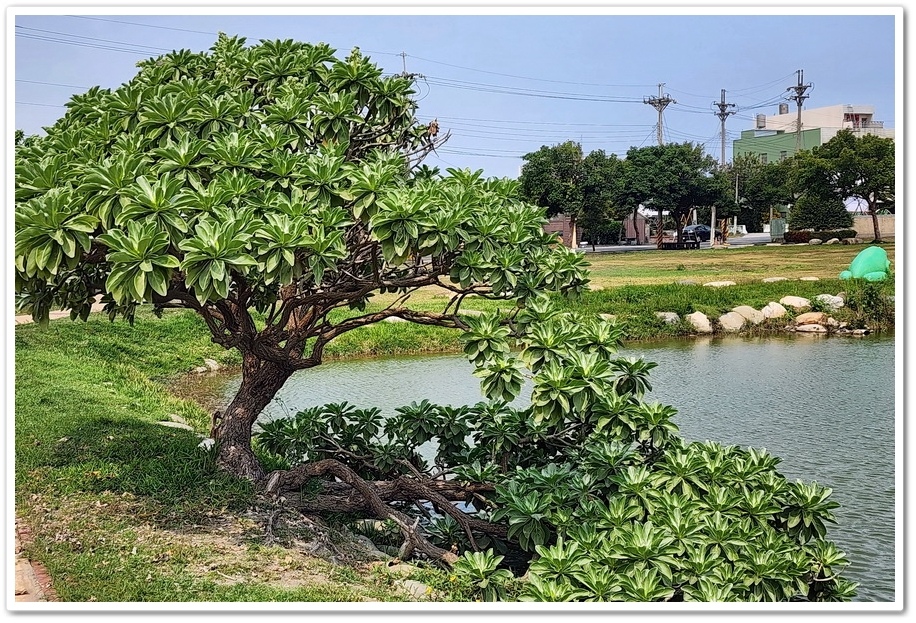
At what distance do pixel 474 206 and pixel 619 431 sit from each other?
3.86 ft

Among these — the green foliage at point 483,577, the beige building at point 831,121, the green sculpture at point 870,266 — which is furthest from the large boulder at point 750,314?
the green foliage at point 483,577

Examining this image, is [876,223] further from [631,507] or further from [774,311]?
[631,507]

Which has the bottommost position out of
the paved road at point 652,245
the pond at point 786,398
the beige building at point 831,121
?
the pond at point 786,398

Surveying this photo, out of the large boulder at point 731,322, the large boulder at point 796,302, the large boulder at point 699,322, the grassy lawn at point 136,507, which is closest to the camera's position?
the grassy lawn at point 136,507

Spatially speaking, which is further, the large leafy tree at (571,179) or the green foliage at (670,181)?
the green foliage at (670,181)

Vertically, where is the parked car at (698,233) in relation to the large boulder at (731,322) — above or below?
above

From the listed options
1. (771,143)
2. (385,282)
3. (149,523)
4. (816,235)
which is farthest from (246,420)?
(771,143)

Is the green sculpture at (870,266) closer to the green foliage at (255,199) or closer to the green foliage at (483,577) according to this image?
the green foliage at (255,199)

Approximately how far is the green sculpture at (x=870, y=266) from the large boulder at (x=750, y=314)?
9.25ft

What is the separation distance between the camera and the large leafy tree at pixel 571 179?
89.6ft

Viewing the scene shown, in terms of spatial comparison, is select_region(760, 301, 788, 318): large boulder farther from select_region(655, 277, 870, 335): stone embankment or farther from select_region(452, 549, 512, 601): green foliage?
select_region(452, 549, 512, 601): green foliage
